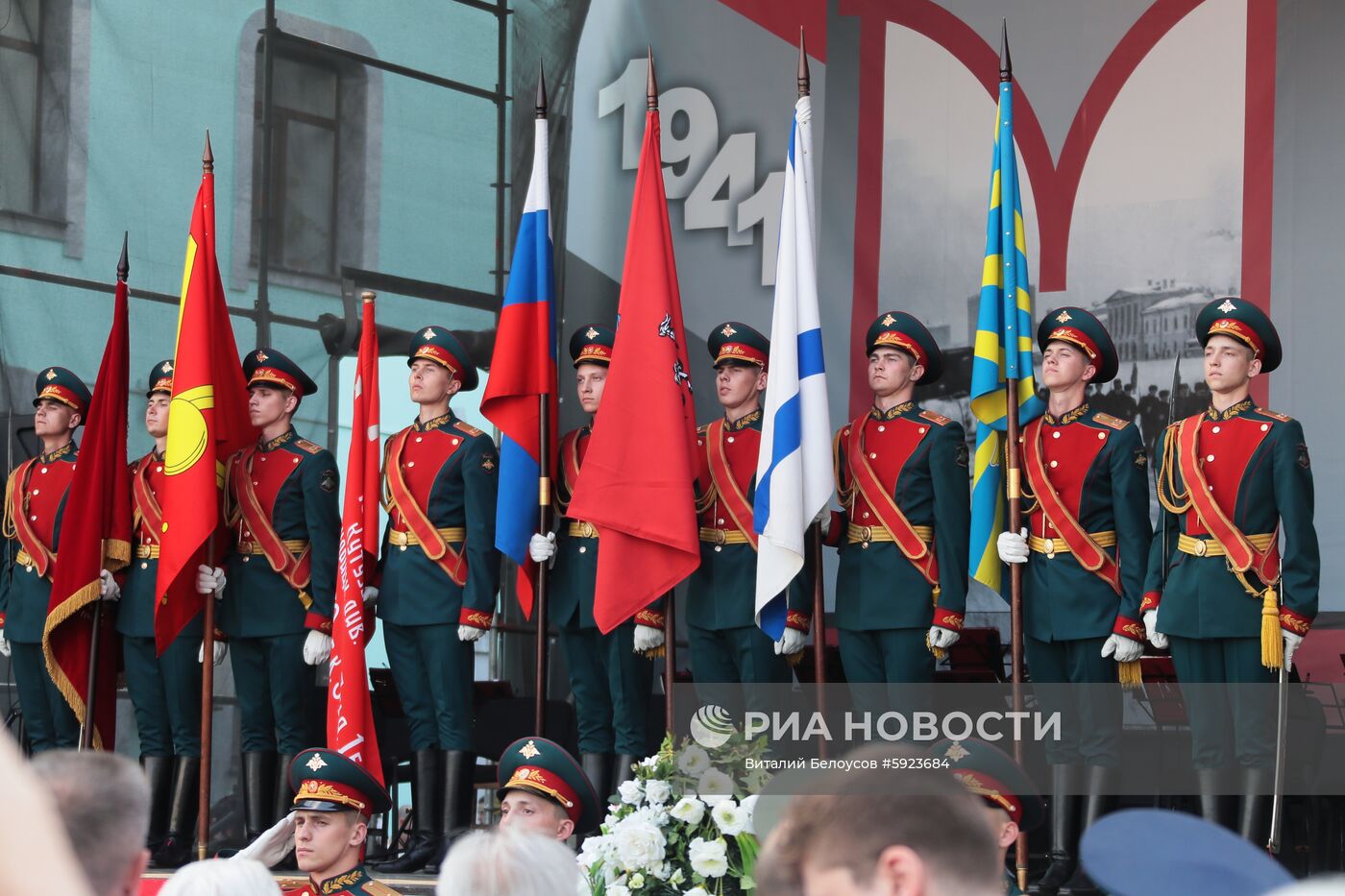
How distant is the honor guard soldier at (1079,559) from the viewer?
5.21 meters

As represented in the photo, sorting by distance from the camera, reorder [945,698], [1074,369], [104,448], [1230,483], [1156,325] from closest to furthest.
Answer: [1230,483], [1074,369], [945,698], [104,448], [1156,325]

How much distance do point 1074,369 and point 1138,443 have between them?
0.32 m

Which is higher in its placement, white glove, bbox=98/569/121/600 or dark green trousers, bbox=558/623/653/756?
white glove, bbox=98/569/121/600

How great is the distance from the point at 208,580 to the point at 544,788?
86.2 inches

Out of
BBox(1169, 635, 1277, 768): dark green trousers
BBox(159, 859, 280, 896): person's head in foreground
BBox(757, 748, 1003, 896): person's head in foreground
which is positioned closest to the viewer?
BBox(757, 748, 1003, 896): person's head in foreground

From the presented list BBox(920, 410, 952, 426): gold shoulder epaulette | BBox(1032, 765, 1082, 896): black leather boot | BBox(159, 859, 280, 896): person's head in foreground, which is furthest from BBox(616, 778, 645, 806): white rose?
BBox(920, 410, 952, 426): gold shoulder epaulette

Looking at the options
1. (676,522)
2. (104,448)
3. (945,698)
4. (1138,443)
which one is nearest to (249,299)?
(104,448)

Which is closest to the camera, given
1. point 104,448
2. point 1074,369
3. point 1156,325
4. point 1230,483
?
point 1230,483

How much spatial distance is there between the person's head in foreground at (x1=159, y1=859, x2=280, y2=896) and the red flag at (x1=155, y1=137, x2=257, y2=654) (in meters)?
3.82

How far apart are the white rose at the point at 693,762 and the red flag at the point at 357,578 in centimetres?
212

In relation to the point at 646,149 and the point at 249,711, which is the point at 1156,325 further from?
the point at 249,711

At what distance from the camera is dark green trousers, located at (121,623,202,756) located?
643 centimetres

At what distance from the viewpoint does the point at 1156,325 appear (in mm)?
7492

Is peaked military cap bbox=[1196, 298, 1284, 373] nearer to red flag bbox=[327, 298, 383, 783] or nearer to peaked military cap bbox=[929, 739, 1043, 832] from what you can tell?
peaked military cap bbox=[929, 739, 1043, 832]
